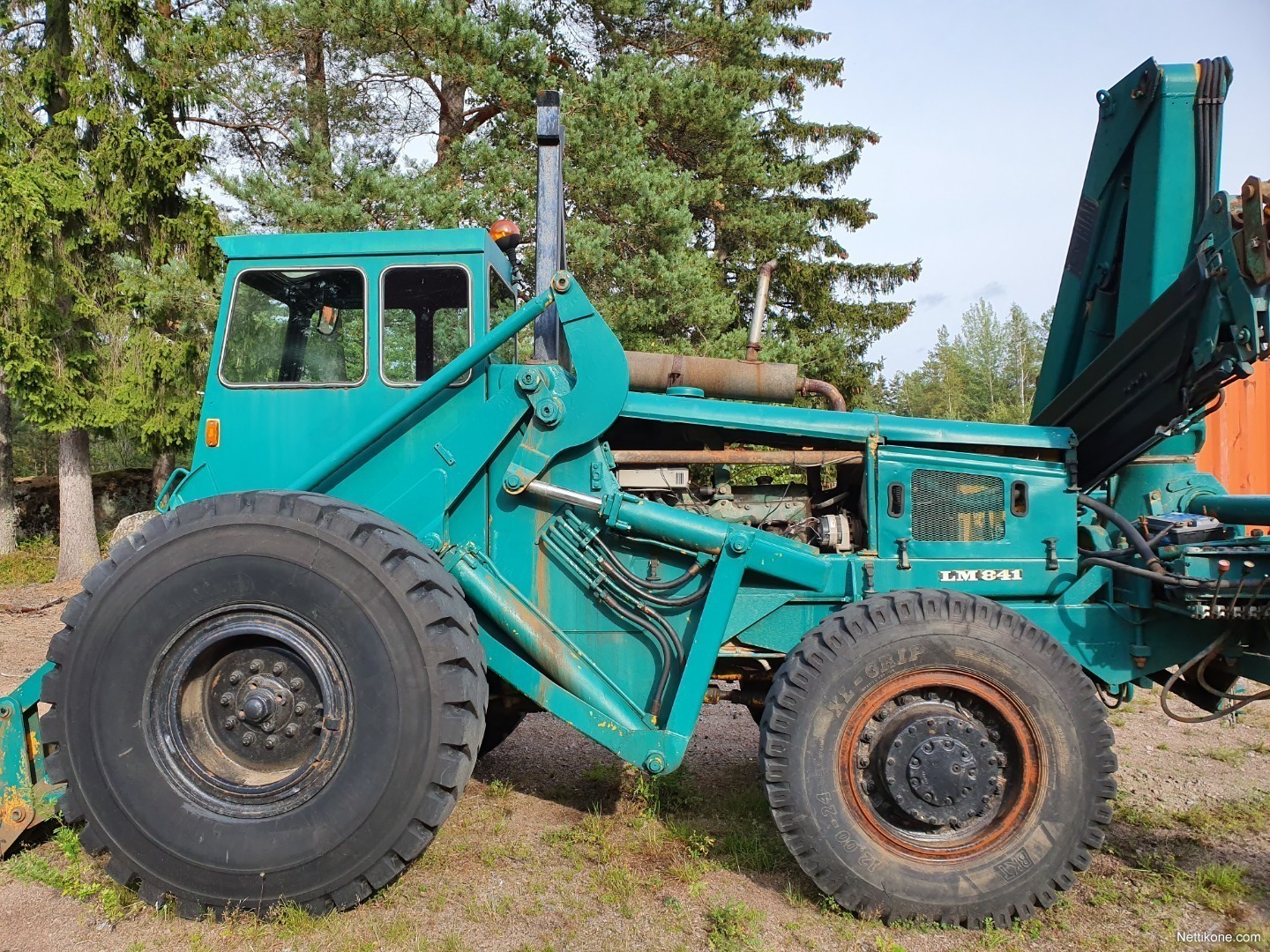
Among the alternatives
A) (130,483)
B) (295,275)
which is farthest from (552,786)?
(130,483)

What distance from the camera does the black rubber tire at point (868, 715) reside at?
10.6 feet

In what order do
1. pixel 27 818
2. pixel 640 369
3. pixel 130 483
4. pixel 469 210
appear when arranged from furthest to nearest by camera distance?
pixel 130 483 < pixel 469 210 < pixel 640 369 < pixel 27 818

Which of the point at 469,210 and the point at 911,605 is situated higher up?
the point at 469,210

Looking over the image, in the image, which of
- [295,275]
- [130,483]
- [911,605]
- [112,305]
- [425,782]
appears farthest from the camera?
[130,483]

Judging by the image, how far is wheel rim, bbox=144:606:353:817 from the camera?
319 cm

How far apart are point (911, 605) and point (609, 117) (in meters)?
10.7

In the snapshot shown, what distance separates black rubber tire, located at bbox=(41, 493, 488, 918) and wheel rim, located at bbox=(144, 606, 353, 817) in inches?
1.9

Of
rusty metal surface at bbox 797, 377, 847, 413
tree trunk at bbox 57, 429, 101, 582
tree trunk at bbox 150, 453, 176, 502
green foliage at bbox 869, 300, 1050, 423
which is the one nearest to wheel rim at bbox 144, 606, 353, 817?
rusty metal surface at bbox 797, 377, 847, 413

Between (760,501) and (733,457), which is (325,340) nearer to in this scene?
(733,457)

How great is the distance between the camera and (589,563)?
376cm

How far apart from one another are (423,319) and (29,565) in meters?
14.5

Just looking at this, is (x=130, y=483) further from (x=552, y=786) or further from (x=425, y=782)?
(x=425, y=782)

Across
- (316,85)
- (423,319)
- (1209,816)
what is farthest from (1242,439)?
(316,85)

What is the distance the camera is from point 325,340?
13.0 feet
